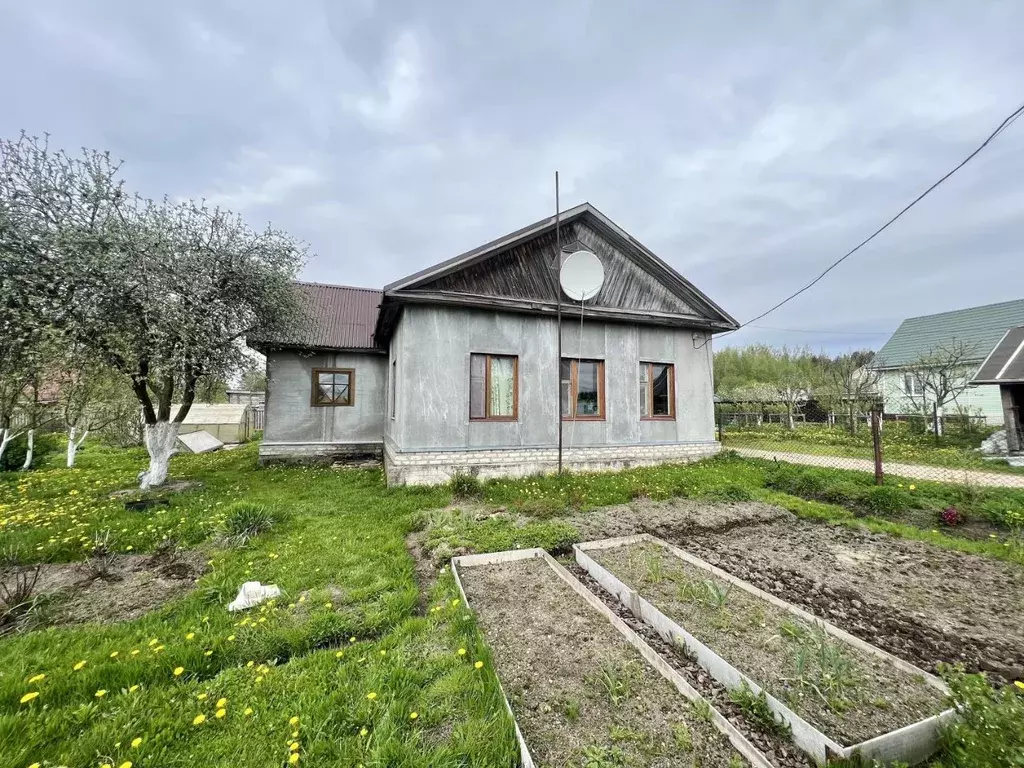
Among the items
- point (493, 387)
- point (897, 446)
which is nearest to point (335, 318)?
point (493, 387)

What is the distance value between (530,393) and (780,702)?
6.35 meters

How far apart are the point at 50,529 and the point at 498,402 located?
666 centimetres

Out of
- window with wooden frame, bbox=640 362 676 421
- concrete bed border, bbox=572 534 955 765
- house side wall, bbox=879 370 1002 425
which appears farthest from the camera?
house side wall, bbox=879 370 1002 425

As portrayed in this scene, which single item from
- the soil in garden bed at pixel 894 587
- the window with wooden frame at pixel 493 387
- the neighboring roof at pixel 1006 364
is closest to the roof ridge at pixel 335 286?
the window with wooden frame at pixel 493 387

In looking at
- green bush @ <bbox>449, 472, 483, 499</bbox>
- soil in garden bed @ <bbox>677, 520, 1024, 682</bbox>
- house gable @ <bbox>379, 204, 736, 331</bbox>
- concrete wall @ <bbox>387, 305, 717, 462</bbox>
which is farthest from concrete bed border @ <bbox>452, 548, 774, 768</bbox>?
house gable @ <bbox>379, 204, 736, 331</bbox>

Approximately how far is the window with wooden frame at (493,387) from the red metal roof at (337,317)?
4836 millimetres

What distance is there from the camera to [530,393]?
26.7ft

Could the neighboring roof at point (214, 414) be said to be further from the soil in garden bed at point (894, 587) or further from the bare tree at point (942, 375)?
the bare tree at point (942, 375)

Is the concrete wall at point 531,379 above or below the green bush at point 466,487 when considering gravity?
above

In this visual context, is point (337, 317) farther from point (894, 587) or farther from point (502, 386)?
point (894, 587)

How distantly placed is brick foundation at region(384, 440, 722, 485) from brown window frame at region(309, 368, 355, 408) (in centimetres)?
372

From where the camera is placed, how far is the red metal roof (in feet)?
35.4

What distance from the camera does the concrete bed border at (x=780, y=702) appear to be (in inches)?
71.7

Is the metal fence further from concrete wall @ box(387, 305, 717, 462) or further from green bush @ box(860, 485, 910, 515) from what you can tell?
concrete wall @ box(387, 305, 717, 462)
